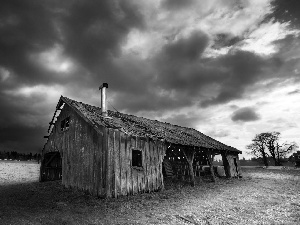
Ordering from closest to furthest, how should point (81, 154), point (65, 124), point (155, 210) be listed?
1. point (155, 210)
2. point (81, 154)
3. point (65, 124)

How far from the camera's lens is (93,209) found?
8.90 m

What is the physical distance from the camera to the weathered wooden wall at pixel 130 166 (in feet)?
37.8

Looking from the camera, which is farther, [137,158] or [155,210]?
[137,158]

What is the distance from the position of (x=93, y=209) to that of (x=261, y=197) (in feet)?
28.1

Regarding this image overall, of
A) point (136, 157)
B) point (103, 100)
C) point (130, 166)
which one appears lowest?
point (130, 166)

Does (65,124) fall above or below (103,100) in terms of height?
below

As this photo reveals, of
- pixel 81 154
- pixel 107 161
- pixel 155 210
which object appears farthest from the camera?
pixel 81 154

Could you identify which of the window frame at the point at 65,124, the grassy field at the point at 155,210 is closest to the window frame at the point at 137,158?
the grassy field at the point at 155,210

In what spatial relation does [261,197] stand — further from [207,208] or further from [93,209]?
[93,209]

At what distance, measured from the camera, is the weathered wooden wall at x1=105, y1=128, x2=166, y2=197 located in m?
11.5

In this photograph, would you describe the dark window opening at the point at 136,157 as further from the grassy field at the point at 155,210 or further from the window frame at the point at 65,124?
the window frame at the point at 65,124

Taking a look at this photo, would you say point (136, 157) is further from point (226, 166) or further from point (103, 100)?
point (226, 166)

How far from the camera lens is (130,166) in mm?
12336

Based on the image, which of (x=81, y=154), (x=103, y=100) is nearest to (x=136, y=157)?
(x=81, y=154)
